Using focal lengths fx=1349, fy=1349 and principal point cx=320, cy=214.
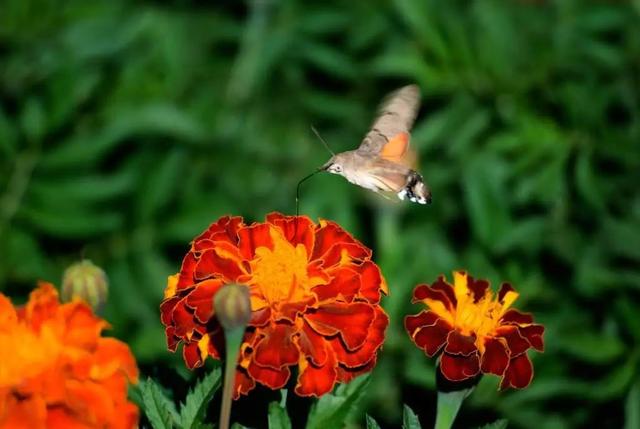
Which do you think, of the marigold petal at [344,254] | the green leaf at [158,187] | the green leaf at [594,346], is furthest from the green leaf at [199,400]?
the green leaf at [158,187]

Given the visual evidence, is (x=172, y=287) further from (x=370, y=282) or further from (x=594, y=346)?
(x=594, y=346)

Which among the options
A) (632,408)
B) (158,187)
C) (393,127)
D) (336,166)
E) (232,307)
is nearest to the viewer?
(232,307)

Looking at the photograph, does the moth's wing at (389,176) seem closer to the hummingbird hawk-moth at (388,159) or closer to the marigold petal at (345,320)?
the hummingbird hawk-moth at (388,159)

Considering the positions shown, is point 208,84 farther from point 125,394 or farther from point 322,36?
point 125,394

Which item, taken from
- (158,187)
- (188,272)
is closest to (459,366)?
(188,272)

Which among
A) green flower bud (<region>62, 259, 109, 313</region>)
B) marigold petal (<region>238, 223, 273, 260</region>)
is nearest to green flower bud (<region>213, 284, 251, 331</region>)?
marigold petal (<region>238, 223, 273, 260</region>)

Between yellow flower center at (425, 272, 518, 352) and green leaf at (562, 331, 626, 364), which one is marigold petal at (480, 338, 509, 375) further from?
green leaf at (562, 331, 626, 364)
